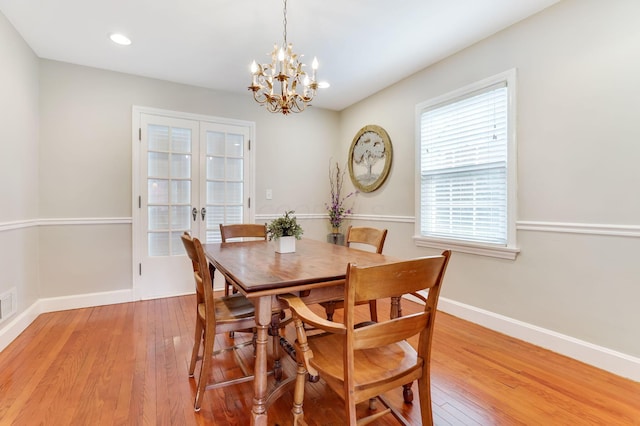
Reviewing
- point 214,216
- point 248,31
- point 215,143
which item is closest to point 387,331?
point 248,31

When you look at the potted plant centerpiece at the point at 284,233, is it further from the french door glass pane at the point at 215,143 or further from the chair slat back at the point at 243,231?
the french door glass pane at the point at 215,143

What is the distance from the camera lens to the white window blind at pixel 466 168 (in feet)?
8.40

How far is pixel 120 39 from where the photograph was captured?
262 centimetres

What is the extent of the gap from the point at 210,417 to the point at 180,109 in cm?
319

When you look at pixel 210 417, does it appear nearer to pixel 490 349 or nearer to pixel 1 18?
pixel 490 349

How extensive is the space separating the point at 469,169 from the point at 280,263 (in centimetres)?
204

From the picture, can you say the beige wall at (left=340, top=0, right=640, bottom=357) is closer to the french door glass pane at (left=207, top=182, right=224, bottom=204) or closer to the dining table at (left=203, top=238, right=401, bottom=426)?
the dining table at (left=203, top=238, right=401, bottom=426)

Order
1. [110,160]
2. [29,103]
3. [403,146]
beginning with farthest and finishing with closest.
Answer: [403,146]
[110,160]
[29,103]

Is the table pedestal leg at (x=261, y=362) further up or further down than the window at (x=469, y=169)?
further down

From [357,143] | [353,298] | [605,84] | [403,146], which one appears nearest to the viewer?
[353,298]

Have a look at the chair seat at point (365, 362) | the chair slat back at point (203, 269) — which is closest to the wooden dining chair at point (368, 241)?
the chair seat at point (365, 362)

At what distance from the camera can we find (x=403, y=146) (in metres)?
3.49

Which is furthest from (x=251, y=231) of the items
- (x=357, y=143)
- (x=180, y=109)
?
(x=357, y=143)

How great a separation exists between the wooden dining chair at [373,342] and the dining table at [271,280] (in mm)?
83
